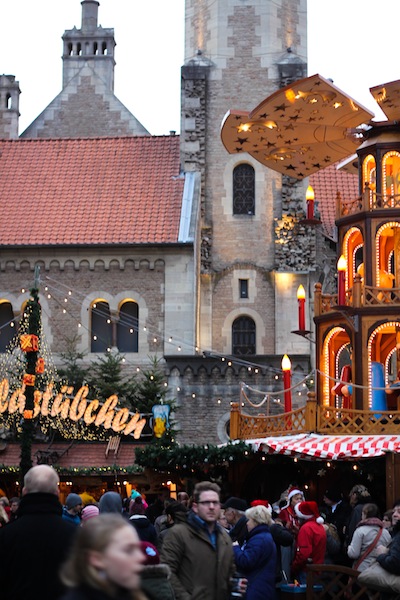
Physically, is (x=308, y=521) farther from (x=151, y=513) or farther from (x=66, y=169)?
(x=66, y=169)

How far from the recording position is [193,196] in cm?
3816

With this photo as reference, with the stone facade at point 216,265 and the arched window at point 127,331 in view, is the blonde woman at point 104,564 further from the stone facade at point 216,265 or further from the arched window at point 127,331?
the arched window at point 127,331

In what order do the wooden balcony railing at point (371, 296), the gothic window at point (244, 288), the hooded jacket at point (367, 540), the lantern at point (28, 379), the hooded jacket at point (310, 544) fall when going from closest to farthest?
the hooded jacket at point (367, 540) < the hooded jacket at point (310, 544) < the wooden balcony railing at point (371, 296) < the lantern at point (28, 379) < the gothic window at point (244, 288)

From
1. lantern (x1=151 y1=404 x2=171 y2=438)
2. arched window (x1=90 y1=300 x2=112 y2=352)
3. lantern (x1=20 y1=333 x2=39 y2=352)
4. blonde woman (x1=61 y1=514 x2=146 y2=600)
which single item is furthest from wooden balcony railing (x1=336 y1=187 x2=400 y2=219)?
blonde woman (x1=61 y1=514 x2=146 y2=600)

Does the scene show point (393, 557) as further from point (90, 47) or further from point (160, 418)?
point (90, 47)

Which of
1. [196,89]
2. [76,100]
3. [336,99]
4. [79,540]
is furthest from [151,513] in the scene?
[76,100]

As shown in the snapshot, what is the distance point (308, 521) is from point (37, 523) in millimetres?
7332

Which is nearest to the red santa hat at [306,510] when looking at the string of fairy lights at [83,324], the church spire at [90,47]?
the string of fairy lights at [83,324]

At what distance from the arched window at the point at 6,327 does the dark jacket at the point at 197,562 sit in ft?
97.0

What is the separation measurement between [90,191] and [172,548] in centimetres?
3147

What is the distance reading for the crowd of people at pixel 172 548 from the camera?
5637 mm

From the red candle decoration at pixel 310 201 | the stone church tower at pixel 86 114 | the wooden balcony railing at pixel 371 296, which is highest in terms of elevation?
the stone church tower at pixel 86 114

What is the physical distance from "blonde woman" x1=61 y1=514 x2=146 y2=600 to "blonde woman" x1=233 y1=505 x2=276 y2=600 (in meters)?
6.41

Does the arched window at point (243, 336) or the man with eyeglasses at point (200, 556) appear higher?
the arched window at point (243, 336)
